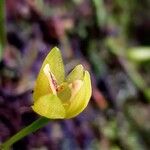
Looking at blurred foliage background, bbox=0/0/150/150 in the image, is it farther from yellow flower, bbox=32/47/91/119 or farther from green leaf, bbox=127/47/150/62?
yellow flower, bbox=32/47/91/119

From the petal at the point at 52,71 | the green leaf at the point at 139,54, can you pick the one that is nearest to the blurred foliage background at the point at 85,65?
the green leaf at the point at 139,54

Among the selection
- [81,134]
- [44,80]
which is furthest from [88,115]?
[44,80]

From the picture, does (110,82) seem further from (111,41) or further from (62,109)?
(62,109)

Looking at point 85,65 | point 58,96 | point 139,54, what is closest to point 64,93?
point 58,96

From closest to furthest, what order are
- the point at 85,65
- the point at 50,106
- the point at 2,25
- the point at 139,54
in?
the point at 50,106
the point at 2,25
the point at 85,65
the point at 139,54

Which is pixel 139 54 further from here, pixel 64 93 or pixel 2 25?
pixel 64 93

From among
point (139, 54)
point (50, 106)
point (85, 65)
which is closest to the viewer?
point (50, 106)
